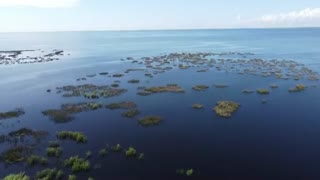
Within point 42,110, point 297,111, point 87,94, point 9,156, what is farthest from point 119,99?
point 297,111

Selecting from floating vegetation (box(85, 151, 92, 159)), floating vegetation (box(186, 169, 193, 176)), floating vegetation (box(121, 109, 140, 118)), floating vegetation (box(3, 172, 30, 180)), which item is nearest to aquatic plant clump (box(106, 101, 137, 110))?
floating vegetation (box(121, 109, 140, 118))

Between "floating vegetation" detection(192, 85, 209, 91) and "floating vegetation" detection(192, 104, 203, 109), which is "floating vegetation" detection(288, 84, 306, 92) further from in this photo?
"floating vegetation" detection(192, 104, 203, 109)

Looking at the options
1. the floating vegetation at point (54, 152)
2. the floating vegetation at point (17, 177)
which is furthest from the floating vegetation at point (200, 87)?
the floating vegetation at point (17, 177)

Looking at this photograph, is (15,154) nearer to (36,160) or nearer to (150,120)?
(36,160)

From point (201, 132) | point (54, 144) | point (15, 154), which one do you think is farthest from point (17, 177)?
point (201, 132)

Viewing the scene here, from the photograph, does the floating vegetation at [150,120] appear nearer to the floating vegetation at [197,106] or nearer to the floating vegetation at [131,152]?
the floating vegetation at [197,106]

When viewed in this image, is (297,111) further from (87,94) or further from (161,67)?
(161,67)

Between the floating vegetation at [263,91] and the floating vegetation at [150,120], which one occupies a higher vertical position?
the floating vegetation at [263,91]
